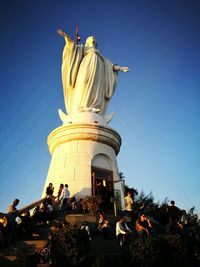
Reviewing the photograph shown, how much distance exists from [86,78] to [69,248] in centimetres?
1315

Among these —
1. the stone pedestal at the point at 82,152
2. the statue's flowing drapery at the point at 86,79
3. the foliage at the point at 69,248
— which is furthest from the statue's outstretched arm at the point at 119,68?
the foliage at the point at 69,248

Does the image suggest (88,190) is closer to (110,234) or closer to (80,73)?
(110,234)

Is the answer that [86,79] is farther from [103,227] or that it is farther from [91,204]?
[103,227]

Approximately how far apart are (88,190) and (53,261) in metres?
7.08

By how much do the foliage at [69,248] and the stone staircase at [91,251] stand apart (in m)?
0.27

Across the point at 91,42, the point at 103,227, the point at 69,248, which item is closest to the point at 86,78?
the point at 91,42

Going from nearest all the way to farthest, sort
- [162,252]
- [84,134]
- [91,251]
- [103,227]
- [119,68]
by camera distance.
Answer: [162,252], [91,251], [103,227], [84,134], [119,68]

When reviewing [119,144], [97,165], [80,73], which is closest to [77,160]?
[97,165]

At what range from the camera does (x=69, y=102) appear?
61.5 ft

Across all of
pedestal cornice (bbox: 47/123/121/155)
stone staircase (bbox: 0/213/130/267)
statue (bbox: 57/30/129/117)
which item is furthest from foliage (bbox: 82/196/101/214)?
statue (bbox: 57/30/129/117)

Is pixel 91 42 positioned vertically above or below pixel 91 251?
above

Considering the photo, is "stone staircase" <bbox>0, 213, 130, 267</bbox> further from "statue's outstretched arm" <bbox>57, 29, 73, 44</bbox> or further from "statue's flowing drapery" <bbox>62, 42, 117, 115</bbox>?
"statue's outstretched arm" <bbox>57, 29, 73, 44</bbox>

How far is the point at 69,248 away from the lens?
6.59 meters

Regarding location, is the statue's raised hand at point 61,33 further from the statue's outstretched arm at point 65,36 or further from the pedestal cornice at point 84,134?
the pedestal cornice at point 84,134
